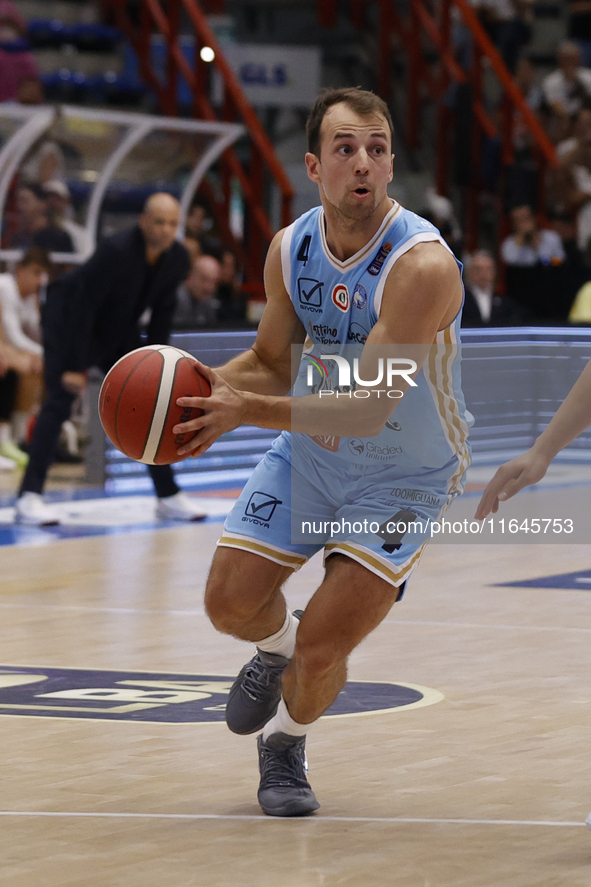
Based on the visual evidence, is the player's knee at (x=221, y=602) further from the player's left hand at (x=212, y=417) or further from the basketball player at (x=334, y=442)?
the player's left hand at (x=212, y=417)

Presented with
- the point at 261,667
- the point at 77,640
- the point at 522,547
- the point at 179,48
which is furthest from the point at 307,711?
the point at 179,48

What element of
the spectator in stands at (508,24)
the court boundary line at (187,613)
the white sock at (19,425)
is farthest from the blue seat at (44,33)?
the court boundary line at (187,613)

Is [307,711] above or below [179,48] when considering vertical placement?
below

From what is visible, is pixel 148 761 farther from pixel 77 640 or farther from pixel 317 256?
pixel 77 640

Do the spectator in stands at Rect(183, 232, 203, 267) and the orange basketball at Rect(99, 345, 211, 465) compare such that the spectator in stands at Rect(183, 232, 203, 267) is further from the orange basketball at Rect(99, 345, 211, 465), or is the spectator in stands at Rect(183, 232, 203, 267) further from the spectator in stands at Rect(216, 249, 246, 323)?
the orange basketball at Rect(99, 345, 211, 465)

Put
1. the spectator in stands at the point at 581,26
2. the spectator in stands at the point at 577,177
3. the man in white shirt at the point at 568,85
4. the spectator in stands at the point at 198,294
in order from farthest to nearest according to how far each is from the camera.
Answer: the spectator in stands at the point at 581,26 → the man in white shirt at the point at 568,85 → the spectator in stands at the point at 577,177 → the spectator in stands at the point at 198,294

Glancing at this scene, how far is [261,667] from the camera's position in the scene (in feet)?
15.1

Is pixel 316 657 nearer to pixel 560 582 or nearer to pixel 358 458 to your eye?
pixel 358 458

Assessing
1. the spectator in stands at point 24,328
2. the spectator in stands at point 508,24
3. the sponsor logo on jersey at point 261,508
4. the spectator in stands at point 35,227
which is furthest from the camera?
the spectator in stands at point 508,24

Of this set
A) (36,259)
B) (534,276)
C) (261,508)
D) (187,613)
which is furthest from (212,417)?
(534,276)

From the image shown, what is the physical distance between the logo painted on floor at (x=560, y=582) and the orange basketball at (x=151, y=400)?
439cm

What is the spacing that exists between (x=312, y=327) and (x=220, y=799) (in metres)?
1.35

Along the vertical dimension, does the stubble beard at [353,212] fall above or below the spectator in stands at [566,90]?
below

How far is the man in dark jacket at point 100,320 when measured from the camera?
998 centimetres
